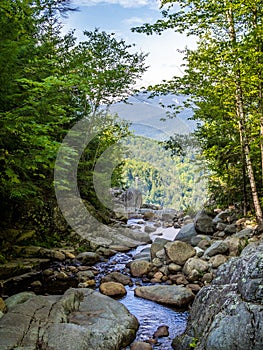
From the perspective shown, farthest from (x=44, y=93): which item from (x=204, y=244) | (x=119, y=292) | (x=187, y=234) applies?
(x=187, y=234)

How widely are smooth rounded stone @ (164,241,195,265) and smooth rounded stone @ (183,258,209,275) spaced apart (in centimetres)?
48

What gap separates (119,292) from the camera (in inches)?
265

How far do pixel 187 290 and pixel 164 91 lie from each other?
518 cm

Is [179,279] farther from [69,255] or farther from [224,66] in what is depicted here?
[224,66]

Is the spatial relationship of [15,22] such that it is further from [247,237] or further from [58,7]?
[247,237]

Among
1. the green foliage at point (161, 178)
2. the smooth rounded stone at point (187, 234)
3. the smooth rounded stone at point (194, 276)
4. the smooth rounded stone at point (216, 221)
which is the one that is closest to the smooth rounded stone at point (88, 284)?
the smooth rounded stone at point (194, 276)

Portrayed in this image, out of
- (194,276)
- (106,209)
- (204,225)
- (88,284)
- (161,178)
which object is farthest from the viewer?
(161,178)

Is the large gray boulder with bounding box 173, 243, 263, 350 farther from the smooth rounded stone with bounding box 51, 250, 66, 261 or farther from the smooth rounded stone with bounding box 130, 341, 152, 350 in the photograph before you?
the smooth rounded stone with bounding box 51, 250, 66, 261

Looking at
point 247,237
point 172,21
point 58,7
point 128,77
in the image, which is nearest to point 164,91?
point 172,21

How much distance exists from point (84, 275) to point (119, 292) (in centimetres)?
156

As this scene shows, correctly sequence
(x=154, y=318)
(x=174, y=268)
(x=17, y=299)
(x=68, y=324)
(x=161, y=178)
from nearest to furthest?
(x=68, y=324)
(x=17, y=299)
(x=154, y=318)
(x=174, y=268)
(x=161, y=178)

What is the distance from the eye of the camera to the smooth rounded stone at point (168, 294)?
6152mm

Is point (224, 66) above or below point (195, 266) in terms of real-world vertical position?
above

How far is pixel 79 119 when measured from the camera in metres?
13.6
